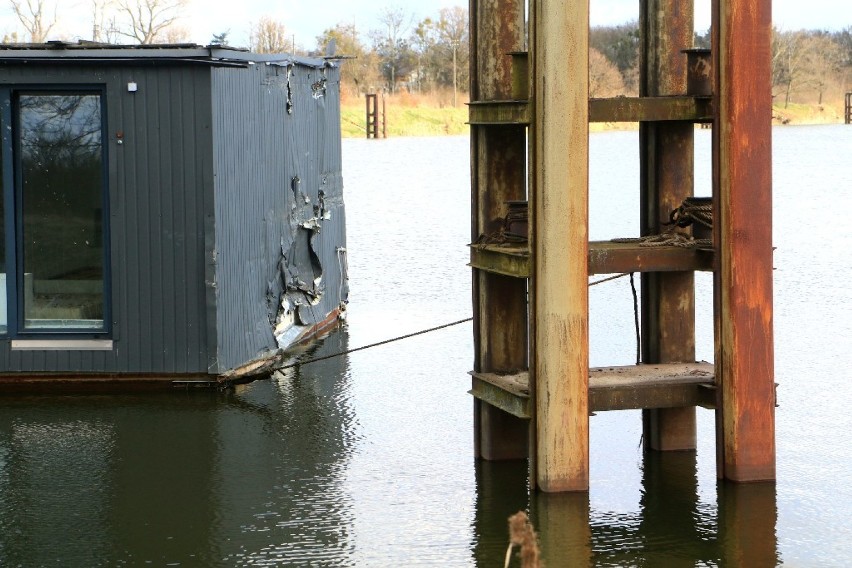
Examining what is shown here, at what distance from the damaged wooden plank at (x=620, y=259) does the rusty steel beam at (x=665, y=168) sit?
736 mm

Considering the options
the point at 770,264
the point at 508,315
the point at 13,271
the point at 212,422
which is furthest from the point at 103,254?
the point at 770,264

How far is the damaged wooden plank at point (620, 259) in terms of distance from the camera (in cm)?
913

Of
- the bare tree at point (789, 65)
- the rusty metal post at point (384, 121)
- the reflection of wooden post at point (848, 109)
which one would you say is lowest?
the rusty metal post at point (384, 121)

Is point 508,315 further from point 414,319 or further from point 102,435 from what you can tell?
point 414,319

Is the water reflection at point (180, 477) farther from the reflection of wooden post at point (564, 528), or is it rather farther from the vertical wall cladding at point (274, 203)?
the reflection of wooden post at point (564, 528)

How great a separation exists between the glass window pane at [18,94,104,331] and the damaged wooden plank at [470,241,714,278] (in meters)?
4.17

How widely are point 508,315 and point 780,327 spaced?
7.11 metres

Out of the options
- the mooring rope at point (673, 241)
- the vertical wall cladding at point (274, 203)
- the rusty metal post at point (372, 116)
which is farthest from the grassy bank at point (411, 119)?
the mooring rope at point (673, 241)

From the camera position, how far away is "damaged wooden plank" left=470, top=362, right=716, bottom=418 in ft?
30.4

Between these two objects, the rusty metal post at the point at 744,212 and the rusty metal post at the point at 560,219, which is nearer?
the rusty metal post at the point at 560,219

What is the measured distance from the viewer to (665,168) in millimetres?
10172

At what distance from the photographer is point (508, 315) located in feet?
32.6

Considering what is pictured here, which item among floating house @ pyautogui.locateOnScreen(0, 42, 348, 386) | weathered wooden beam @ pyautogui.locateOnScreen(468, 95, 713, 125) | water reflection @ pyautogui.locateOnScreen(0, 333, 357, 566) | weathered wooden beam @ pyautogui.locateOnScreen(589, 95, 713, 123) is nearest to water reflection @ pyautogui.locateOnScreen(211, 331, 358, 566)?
water reflection @ pyautogui.locateOnScreen(0, 333, 357, 566)

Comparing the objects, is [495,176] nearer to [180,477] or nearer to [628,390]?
[628,390]
